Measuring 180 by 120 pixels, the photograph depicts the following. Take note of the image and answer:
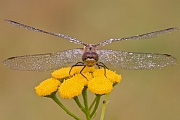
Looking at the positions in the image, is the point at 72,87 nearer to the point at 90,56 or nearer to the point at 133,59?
the point at 90,56

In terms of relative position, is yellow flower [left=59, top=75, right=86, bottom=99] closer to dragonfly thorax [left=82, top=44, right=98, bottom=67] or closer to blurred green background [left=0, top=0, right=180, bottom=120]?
dragonfly thorax [left=82, top=44, right=98, bottom=67]

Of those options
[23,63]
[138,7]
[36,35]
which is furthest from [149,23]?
[23,63]

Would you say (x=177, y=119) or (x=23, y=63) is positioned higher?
(x=23, y=63)

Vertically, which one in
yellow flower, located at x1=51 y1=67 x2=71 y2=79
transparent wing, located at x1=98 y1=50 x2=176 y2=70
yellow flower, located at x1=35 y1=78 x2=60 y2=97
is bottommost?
yellow flower, located at x1=35 y1=78 x2=60 y2=97

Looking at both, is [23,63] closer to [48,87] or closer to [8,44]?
[48,87]

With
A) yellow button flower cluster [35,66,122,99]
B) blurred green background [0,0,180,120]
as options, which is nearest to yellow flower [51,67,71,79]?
yellow button flower cluster [35,66,122,99]

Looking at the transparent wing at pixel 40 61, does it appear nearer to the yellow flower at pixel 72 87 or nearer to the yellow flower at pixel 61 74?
the yellow flower at pixel 61 74
